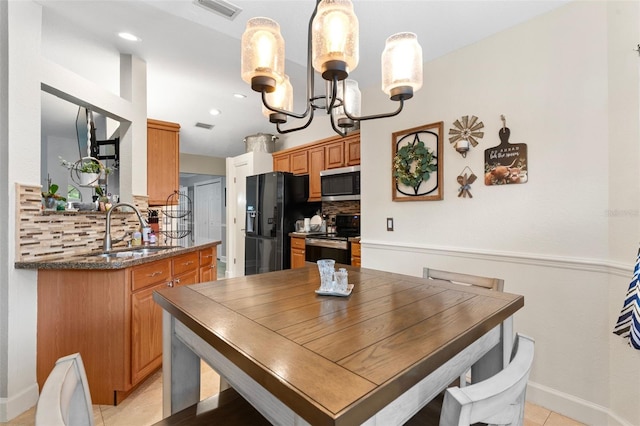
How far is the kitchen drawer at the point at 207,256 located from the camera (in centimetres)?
288

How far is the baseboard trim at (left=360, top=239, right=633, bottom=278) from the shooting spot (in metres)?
1.65

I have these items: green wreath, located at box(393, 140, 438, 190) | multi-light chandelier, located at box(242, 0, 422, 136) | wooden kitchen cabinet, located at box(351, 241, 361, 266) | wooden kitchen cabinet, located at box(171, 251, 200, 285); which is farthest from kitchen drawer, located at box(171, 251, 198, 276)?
green wreath, located at box(393, 140, 438, 190)

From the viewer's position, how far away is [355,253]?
3219mm

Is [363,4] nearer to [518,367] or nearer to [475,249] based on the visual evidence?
[475,249]

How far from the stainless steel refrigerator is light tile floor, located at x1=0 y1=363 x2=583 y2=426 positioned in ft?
7.82

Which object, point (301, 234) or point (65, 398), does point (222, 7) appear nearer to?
point (65, 398)

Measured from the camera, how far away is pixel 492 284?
150 centimetres

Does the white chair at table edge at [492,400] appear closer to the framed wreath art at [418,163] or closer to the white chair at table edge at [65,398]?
the white chair at table edge at [65,398]

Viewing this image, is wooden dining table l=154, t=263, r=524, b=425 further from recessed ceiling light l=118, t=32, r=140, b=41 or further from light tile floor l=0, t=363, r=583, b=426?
recessed ceiling light l=118, t=32, r=140, b=41


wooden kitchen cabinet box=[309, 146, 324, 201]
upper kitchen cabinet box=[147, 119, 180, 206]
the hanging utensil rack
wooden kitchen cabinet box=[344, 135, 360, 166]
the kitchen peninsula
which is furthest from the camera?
wooden kitchen cabinet box=[309, 146, 324, 201]

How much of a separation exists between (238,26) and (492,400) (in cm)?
259

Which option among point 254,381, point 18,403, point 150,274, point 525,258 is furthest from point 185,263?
point 525,258

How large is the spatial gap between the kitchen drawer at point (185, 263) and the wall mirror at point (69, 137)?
4.96ft

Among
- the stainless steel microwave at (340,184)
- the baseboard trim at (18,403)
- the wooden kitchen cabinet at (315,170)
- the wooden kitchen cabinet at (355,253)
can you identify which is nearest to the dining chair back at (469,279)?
the wooden kitchen cabinet at (355,253)
